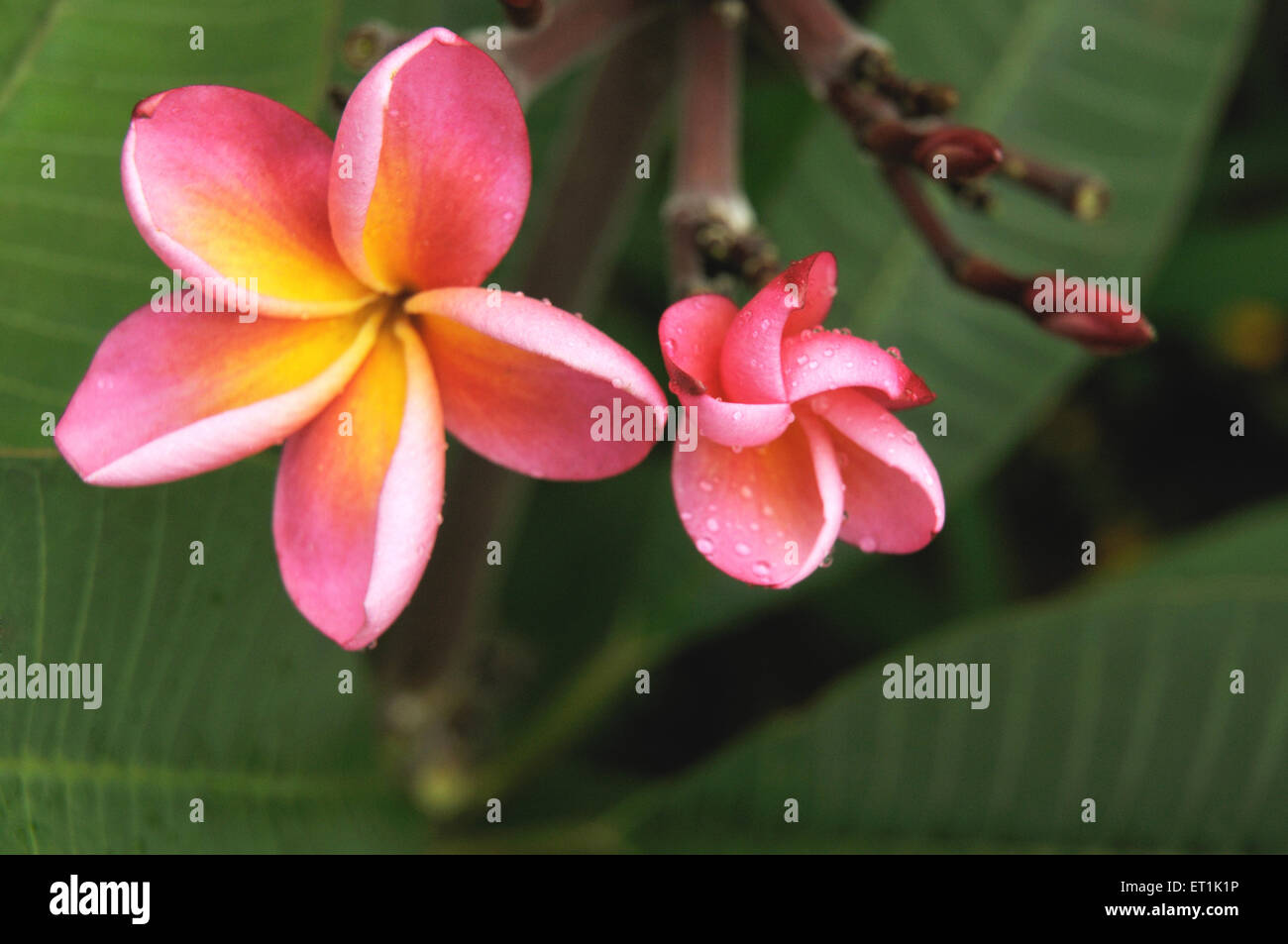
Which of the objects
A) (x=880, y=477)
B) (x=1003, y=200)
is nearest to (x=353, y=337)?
(x=880, y=477)

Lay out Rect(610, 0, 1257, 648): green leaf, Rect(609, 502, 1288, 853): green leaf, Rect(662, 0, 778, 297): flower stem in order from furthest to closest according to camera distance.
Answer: Rect(610, 0, 1257, 648): green leaf, Rect(609, 502, 1288, 853): green leaf, Rect(662, 0, 778, 297): flower stem

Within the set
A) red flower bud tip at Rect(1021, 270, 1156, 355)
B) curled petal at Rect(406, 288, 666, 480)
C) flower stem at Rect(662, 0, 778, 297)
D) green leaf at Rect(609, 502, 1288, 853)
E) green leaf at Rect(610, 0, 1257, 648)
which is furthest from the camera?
green leaf at Rect(610, 0, 1257, 648)

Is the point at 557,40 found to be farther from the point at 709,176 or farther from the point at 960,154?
the point at 960,154

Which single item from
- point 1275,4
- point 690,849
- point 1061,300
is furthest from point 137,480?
point 1275,4

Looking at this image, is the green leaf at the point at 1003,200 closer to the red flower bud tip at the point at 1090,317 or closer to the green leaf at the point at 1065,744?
the green leaf at the point at 1065,744

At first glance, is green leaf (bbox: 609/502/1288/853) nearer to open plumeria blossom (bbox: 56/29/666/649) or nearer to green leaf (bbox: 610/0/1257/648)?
green leaf (bbox: 610/0/1257/648)

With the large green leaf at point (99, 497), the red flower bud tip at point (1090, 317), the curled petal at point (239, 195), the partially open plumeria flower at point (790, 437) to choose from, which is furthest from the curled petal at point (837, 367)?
the large green leaf at point (99, 497)

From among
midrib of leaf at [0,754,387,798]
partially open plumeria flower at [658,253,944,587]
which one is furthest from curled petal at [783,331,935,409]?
midrib of leaf at [0,754,387,798]
